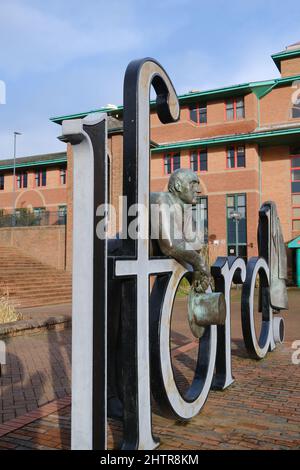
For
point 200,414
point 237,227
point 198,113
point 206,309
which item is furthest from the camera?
point 198,113

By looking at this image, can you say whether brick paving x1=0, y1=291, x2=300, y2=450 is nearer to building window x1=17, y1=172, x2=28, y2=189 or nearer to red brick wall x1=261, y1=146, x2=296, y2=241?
red brick wall x1=261, y1=146, x2=296, y2=241

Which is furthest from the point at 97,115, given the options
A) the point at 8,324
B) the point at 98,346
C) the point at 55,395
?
the point at 8,324

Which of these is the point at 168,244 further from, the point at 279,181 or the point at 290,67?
the point at 290,67

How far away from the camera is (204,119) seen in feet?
107

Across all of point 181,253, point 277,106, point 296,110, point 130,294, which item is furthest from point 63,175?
point 130,294

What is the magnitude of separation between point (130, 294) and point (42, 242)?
2224cm

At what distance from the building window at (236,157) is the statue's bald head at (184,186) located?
88.4ft

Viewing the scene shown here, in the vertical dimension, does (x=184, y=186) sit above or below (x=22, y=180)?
below

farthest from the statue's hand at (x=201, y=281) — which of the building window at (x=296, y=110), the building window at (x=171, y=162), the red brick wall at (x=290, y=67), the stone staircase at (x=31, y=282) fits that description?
the red brick wall at (x=290, y=67)

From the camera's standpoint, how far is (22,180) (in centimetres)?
4156

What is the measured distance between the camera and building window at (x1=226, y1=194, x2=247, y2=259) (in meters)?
30.6

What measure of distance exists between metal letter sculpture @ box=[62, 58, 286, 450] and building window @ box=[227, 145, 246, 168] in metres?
26.8

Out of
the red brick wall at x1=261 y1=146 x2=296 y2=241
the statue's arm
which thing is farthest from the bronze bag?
the red brick wall at x1=261 y1=146 x2=296 y2=241

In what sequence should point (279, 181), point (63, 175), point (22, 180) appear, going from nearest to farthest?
point (279, 181) < point (63, 175) < point (22, 180)
